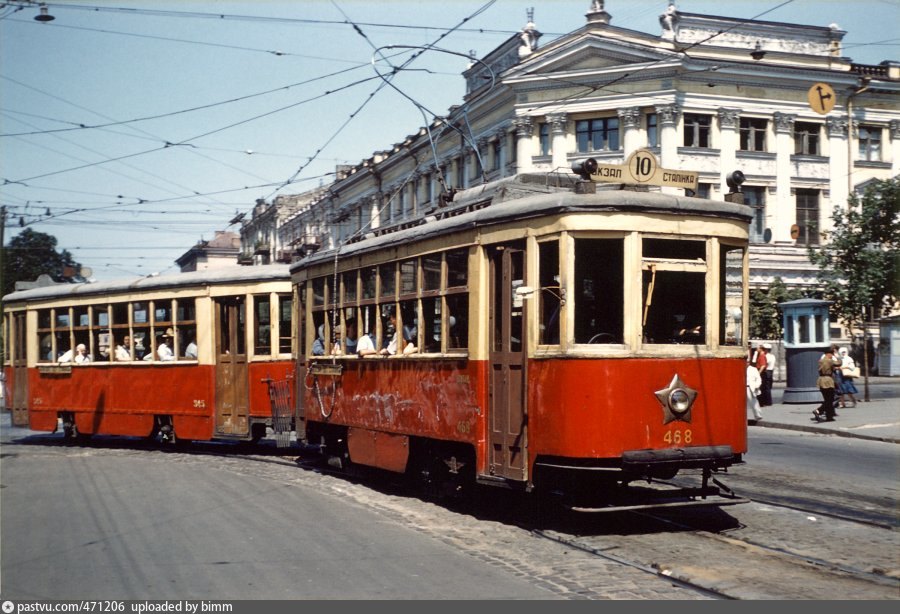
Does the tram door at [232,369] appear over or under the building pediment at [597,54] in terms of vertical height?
under

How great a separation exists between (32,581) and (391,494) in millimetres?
5366

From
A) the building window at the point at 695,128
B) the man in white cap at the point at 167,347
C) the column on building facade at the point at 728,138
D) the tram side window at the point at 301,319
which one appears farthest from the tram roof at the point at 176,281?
the column on building facade at the point at 728,138

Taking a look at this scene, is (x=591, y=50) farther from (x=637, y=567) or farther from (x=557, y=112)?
(x=637, y=567)

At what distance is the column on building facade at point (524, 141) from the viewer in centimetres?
4628

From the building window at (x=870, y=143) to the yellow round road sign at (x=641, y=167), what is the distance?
4132 centimetres

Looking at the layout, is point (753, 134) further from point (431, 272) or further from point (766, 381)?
point (431, 272)

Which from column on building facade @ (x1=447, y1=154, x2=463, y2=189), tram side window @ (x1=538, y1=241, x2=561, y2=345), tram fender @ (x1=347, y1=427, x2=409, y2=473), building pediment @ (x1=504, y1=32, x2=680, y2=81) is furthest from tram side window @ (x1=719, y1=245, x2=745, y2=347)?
column on building facade @ (x1=447, y1=154, x2=463, y2=189)

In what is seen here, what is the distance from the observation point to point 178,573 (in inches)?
312

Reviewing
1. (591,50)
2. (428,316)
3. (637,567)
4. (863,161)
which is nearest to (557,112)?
(591,50)

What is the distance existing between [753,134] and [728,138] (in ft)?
4.16

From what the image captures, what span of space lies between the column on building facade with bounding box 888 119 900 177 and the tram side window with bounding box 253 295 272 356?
124 ft

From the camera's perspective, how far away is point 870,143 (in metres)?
47.8

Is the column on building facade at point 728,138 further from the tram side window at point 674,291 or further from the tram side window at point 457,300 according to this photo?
the tram side window at point 674,291

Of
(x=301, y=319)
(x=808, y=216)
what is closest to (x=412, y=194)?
(x=808, y=216)
